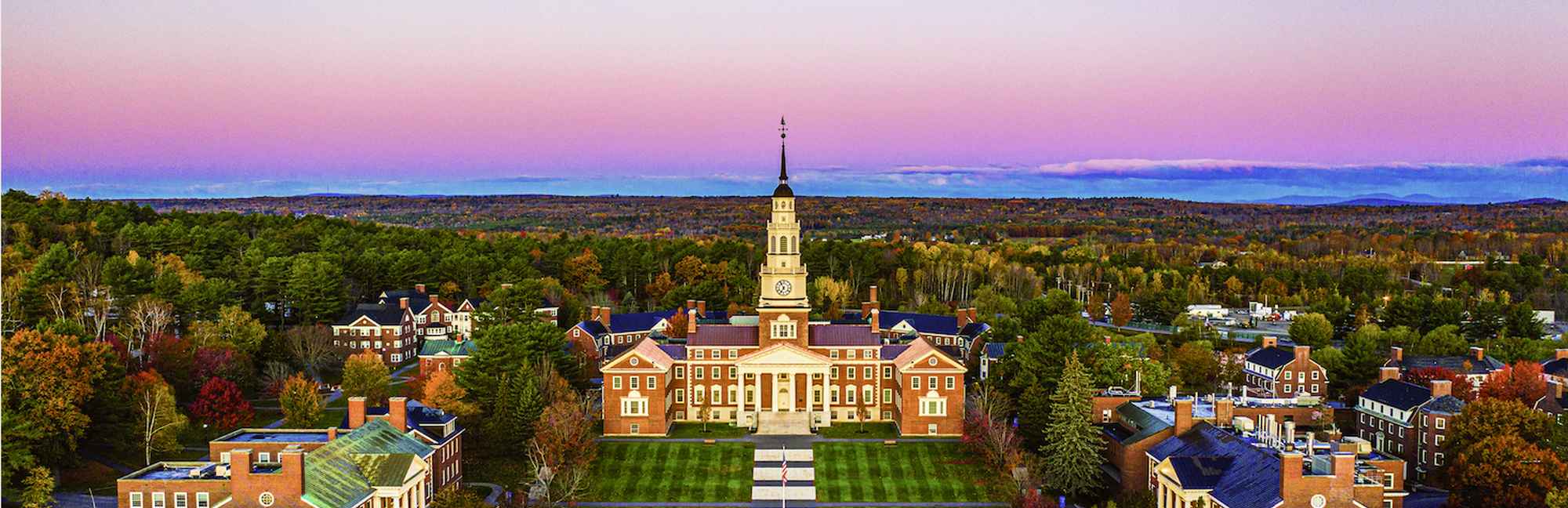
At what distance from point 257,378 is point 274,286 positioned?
80.4 ft

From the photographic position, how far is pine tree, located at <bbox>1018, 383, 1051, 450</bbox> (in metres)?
61.7

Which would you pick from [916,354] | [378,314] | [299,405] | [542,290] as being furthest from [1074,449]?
[542,290]

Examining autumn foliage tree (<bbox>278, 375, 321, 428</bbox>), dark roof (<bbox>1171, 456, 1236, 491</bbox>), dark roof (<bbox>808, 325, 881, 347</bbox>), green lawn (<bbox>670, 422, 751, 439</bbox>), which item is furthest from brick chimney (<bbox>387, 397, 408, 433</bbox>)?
dark roof (<bbox>1171, 456, 1236, 491</bbox>)

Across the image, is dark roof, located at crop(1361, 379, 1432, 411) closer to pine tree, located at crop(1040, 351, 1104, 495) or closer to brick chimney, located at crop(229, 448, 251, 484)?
pine tree, located at crop(1040, 351, 1104, 495)

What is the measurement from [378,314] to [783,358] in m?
35.5

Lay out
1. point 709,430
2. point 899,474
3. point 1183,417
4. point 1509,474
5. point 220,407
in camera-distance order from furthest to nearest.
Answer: point 709,430 < point 220,407 < point 899,474 < point 1183,417 < point 1509,474

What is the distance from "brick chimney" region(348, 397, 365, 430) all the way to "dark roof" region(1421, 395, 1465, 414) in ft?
161

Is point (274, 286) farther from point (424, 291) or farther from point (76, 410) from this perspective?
point (76, 410)

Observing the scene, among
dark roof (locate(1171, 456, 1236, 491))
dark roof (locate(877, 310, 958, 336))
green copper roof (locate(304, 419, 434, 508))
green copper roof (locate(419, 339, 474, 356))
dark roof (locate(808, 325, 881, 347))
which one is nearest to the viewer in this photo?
green copper roof (locate(304, 419, 434, 508))

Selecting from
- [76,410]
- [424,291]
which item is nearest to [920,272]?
[424,291]

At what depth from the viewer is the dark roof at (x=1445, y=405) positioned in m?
57.4

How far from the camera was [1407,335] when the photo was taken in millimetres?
90188

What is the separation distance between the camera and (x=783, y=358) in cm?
7000

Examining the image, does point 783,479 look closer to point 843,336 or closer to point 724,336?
point 724,336
